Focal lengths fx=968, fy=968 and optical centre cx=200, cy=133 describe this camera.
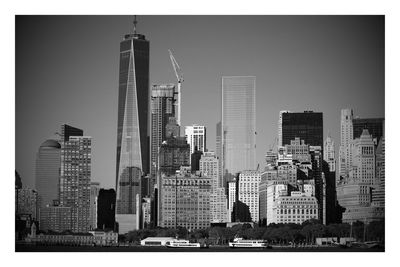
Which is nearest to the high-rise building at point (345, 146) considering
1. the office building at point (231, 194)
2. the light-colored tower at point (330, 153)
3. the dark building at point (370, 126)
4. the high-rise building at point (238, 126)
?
the dark building at point (370, 126)

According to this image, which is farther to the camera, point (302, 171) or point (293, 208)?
point (302, 171)

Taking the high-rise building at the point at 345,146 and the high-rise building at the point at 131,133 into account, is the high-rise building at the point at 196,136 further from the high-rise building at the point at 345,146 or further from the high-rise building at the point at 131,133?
the high-rise building at the point at 345,146

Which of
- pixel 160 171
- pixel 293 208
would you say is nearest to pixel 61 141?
pixel 160 171

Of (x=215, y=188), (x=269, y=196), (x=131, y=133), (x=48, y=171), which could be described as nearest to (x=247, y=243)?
(x=269, y=196)

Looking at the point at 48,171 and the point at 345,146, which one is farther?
the point at 345,146

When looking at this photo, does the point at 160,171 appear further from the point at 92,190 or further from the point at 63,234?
the point at 63,234

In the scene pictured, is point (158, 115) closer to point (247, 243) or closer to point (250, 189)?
point (250, 189)

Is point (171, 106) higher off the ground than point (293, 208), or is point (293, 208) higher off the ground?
point (171, 106)

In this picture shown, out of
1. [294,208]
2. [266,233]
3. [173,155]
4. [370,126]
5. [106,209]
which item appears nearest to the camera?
[266,233]
